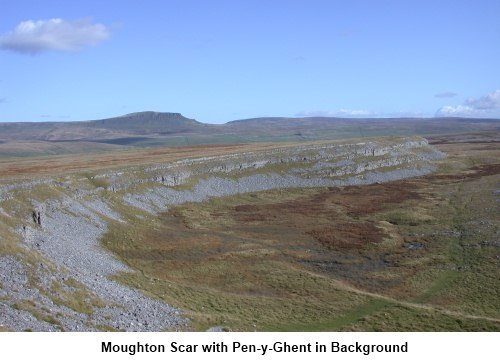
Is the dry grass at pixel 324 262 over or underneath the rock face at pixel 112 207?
underneath

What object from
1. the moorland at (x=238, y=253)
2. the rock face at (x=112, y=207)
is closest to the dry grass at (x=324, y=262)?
the moorland at (x=238, y=253)

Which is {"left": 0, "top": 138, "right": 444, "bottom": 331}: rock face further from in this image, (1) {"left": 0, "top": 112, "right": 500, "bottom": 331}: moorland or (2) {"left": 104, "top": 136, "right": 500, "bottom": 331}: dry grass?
(2) {"left": 104, "top": 136, "right": 500, "bottom": 331}: dry grass

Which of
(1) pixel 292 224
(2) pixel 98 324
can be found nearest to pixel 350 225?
(1) pixel 292 224

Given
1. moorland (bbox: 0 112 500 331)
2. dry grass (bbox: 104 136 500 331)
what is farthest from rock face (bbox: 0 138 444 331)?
dry grass (bbox: 104 136 500 331)

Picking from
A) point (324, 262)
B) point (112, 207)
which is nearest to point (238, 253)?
point (324, 262)

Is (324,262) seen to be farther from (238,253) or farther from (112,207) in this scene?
(112,207)

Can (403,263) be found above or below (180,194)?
below

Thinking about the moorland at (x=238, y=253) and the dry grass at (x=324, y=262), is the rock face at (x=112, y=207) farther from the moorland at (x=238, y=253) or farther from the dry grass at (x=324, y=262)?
the dry grass at (x=324, y=262)
